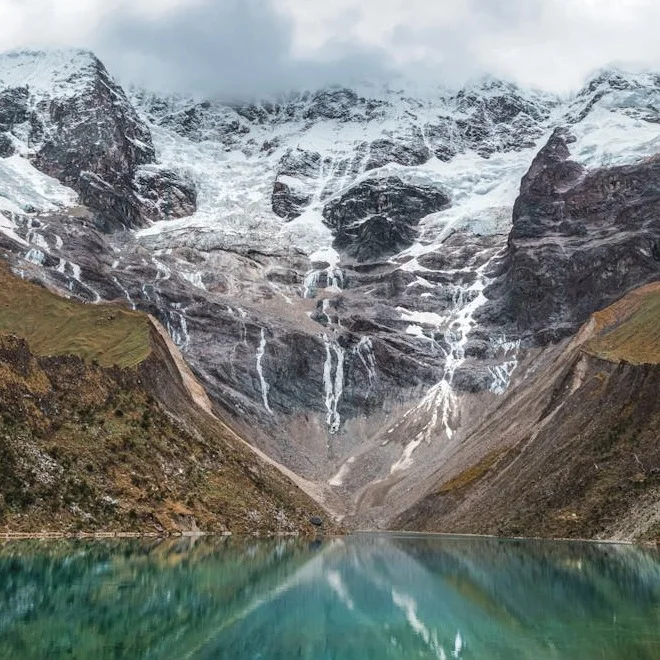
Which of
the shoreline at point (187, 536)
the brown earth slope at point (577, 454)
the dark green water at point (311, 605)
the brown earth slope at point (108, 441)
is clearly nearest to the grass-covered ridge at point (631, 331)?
the brown earth slope at point (577, 454)

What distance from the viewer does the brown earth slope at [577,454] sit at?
95875 mm

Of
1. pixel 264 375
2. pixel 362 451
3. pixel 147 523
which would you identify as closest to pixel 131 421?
pixel 147 523

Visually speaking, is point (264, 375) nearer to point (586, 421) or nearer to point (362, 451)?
point (362, 451)

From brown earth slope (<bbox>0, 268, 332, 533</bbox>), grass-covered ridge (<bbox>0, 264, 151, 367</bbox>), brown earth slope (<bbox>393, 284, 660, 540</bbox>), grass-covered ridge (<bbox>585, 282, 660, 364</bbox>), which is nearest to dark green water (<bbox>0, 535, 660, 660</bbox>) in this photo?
brown earth slope (<bbox>0, 268, 332, 533</bbox>)

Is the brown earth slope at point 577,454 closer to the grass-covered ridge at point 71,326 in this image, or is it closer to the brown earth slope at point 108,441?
the brown earth slope at point 108,441

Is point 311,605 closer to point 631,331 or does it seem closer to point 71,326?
point 71,326

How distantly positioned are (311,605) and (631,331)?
381ft

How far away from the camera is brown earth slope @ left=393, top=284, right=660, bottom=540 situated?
95.9 metres

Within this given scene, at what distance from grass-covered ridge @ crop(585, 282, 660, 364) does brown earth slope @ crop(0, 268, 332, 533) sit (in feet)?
180

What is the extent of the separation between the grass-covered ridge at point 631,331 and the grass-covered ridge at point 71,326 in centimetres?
7168

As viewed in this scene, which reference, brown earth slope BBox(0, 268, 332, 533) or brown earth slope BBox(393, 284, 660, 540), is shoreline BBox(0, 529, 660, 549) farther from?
brown earth slope BBox(393, 284, 660, 540)

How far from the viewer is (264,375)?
7825 inches

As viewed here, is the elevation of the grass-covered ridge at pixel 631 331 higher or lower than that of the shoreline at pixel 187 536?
higher

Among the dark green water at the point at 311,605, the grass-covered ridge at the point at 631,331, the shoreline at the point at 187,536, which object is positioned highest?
the dark green water at the point at 311,605
